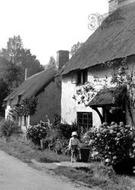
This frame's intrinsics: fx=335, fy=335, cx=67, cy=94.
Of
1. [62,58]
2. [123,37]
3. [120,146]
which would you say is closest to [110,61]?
[123,37]

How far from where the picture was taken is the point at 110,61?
51.2ft

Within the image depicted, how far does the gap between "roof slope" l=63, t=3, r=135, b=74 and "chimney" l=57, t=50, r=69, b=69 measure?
594cm

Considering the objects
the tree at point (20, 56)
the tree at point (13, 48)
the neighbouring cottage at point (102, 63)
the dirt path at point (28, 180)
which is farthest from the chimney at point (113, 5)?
the tree at point (13, 48)

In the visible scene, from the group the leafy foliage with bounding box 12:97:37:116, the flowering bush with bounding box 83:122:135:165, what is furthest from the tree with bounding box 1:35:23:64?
the flowering bush with bounding box 83:122:135:165

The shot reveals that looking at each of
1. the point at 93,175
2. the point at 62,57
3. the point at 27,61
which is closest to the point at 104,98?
the point at 93,175

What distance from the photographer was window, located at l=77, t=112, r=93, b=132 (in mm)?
17953

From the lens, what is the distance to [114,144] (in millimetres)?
10469

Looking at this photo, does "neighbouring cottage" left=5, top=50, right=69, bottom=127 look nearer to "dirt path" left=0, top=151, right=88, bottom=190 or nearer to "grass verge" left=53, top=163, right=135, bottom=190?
"dirt path" left=0, top=151, right=88, bottom=190

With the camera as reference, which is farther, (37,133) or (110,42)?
(37,133)

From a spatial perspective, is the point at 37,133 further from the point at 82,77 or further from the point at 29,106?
the point at 29,106

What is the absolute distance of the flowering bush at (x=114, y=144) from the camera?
10351 mm

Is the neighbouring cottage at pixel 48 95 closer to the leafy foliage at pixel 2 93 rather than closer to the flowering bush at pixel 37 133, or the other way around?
the flowering bush at pixel 37 133

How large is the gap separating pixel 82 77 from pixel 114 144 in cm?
910

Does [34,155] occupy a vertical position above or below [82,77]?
below
